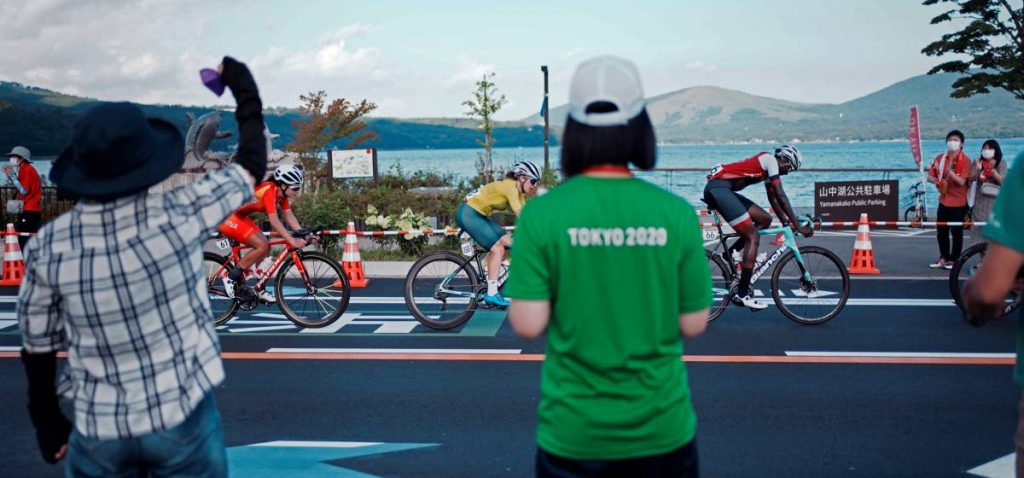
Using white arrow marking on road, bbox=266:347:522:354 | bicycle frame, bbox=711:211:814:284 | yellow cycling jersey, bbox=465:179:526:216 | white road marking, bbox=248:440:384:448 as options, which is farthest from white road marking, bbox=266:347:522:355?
white road marking, bbox=248:440:384:448

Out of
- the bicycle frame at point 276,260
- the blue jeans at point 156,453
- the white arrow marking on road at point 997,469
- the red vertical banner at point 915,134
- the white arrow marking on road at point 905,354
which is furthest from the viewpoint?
the red vertical banner at point 915,134

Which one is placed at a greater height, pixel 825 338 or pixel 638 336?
pixel 638 336

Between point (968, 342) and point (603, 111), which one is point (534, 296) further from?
point (968, 342)

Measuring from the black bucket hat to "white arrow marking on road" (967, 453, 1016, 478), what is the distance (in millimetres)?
4807

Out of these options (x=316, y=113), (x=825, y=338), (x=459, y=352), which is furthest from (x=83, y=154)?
(x=316, y=113)

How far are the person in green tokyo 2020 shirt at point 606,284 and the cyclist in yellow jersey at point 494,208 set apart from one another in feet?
22.5

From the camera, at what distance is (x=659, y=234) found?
2.72m

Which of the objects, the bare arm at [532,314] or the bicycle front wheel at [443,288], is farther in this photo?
the bicycle front wheel at [443,288]

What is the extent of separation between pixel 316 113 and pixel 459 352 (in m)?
25.0

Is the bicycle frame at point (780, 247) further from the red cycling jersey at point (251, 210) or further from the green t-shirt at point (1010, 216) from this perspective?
the green t-shirt at point (1010, 216)

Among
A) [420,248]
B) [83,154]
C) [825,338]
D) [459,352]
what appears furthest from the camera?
[420,248]

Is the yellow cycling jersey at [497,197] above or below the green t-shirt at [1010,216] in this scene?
below

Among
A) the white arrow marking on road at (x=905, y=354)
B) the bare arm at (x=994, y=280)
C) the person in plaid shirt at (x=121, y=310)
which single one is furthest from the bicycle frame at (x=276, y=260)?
the bare arm at (x=994, y=280)

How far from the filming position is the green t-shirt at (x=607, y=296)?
270 cm
